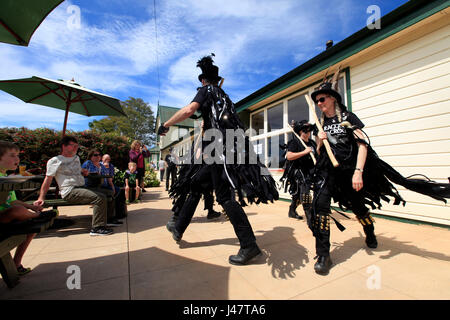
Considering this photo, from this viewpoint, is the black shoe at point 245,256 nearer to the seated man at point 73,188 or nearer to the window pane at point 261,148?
the seated man at point 73,188

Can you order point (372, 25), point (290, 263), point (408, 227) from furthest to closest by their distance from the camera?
point (372, 25) < point (408, 227) < point (290, 263)

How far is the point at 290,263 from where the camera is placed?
1964mm

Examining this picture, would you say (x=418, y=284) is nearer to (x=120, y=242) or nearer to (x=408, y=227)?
(x=408, y=227)

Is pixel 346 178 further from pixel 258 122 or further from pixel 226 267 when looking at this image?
pixel 258 122

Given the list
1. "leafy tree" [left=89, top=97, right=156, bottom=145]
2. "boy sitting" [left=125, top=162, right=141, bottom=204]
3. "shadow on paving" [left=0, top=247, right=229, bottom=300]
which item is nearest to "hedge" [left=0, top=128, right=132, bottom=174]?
"boy sitting" [left=125, top=162, right=141, bottom=204]

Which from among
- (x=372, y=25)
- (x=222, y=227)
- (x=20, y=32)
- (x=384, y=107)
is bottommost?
(x=222, y=227)

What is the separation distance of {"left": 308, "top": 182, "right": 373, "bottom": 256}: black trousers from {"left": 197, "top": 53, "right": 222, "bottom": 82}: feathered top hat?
1.80m

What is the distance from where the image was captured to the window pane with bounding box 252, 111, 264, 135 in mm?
7313

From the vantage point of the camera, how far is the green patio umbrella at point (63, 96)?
3.94 metres

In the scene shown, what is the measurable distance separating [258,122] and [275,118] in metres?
0.93

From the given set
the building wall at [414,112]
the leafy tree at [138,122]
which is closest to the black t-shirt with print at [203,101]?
the building wall at [414,112]

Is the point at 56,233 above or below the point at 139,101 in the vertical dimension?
below

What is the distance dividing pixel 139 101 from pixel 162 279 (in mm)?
40409
